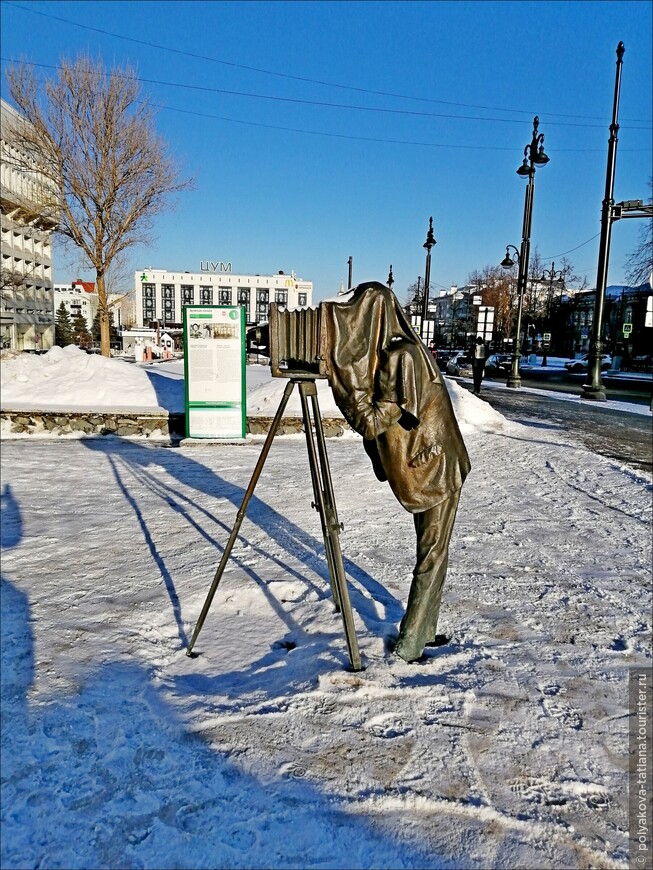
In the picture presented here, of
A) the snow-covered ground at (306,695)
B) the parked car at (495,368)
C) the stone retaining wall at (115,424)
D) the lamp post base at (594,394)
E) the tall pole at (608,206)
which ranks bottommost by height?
the snow-covered ground at (306,695)

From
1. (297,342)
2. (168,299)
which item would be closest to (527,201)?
(297,342)

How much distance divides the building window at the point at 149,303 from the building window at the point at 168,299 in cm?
215

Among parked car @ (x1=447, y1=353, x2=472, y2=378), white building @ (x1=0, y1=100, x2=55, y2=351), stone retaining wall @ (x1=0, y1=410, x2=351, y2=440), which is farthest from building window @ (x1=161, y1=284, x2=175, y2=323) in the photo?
stone retaining wall @ (x1=0, y1=410, x2=351, y2=440)

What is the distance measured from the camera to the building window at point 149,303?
126m

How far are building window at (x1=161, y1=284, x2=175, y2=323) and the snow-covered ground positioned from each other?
12892 centimetres

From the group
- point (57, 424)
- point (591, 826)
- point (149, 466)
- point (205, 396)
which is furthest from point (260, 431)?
point (591, 826)

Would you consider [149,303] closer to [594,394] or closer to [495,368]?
[495,368]

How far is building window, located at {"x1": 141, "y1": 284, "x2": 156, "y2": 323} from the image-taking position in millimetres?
125875

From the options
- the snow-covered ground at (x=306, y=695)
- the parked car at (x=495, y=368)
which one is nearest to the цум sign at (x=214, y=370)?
the snow-covered ground at (x=306, y=695)

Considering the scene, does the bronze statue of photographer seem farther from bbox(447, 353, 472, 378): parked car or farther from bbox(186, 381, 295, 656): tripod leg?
bbox(447, 353, 472, 378): parked car

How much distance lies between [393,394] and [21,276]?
168 feet

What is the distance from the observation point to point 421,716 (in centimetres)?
274

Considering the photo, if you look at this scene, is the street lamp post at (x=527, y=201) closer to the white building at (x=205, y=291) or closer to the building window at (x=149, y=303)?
the white building at (x=205, y=291)

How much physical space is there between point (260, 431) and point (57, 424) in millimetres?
3831
